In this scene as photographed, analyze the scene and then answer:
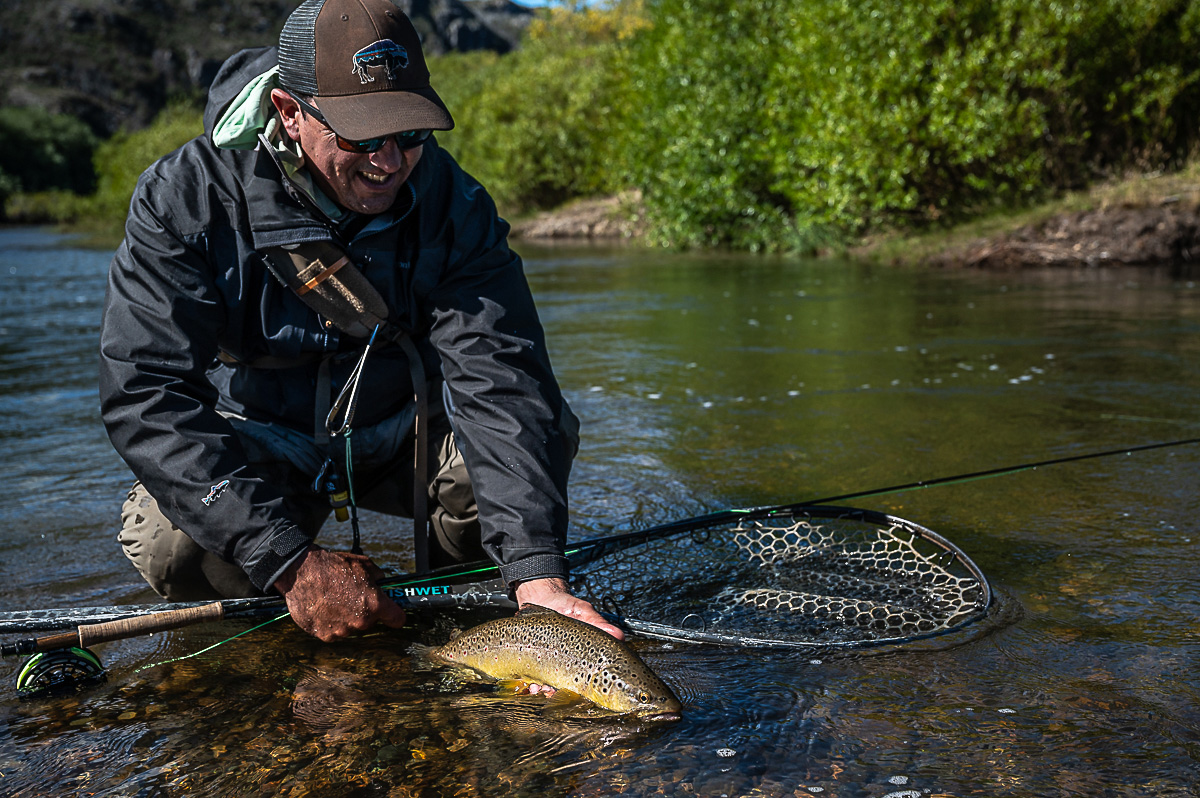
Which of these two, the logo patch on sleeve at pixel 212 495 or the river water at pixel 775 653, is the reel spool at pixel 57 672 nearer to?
the river water at pixel 775 653

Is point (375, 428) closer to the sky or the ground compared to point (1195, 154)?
closer to the ground

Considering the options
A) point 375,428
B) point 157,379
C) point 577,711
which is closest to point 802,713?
point 577,711

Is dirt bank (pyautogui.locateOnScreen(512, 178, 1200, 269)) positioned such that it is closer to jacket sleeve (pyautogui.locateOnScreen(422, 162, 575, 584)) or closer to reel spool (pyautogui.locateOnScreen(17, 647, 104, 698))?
jacket sleeve (pyautogui.locateOnScreen(422, 162, 575, 584))

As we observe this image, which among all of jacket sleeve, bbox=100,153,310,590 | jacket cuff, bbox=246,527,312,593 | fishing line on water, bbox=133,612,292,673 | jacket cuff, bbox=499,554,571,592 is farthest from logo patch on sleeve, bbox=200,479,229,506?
jacket cuff, bbox=499,554,571,592

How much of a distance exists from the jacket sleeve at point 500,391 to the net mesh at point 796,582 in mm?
373

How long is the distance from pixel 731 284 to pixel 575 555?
42.5ft

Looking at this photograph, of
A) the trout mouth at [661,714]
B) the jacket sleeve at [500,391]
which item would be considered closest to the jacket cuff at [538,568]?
the jacket sleeve at [500,391]

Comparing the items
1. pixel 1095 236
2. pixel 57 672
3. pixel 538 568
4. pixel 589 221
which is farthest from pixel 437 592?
pixel 589 221

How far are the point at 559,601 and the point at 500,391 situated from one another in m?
0.70

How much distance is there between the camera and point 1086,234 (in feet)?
52.4

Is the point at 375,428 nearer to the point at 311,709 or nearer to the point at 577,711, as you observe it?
the point at 311,709

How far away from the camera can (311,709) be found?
109 inches

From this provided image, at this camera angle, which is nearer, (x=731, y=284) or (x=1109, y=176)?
(x=731, y=284)

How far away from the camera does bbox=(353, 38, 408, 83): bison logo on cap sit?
2.83 metres
